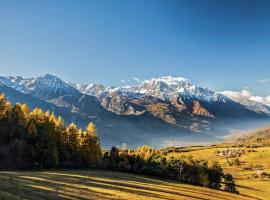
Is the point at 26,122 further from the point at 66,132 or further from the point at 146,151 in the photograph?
the point at 146,151

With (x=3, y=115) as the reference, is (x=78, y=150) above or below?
below

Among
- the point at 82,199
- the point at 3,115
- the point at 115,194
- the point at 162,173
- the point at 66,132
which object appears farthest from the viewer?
the point at 162,173

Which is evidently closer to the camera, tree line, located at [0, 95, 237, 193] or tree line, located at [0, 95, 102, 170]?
tree line, located at [0, 95, 102, 170]

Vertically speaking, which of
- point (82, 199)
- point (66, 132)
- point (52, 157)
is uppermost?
point (66, 132)

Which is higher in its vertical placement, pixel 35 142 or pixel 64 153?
pixel 35 142

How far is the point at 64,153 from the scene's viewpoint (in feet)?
411

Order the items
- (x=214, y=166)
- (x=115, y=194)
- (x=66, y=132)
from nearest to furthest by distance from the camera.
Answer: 1. (x=115, y=194)
2. (x=66, y=132)
3. (x=214, y=166)

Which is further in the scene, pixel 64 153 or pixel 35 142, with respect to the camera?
pixel 64 153

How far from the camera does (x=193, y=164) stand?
A: 151 metres

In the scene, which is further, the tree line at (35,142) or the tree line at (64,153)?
the tree line at (64,153)

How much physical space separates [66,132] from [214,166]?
218 ft

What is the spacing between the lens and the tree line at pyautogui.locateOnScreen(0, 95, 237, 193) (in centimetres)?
11150

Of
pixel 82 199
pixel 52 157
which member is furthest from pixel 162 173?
pixel 82 199

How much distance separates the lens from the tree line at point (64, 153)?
112 meters
